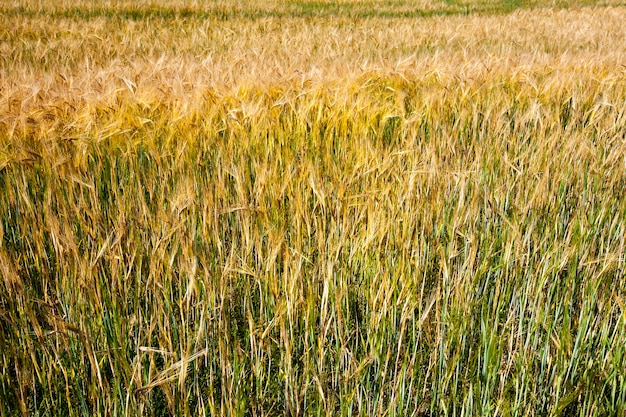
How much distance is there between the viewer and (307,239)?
130 centimetres

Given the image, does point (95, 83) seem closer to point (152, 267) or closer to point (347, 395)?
point (152, 267)

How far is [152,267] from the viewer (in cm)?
89

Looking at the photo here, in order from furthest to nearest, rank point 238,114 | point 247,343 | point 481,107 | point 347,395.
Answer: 1. point 481,107
2. point 238,114
3. point 247,343
4. point 347,395

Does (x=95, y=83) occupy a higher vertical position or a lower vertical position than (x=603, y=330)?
higher

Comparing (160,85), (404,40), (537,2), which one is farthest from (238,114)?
(537,2)

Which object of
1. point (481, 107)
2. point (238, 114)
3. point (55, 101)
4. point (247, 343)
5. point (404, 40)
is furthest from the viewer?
point (404, 40)

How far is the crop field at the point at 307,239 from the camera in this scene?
893 mm

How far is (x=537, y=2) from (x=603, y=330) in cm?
1063

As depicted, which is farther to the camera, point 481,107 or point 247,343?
point 481,107

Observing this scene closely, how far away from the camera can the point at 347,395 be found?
844mm

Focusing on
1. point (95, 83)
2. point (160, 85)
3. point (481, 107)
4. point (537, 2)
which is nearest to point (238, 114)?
point (160, 85)

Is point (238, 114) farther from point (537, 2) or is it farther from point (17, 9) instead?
point (537, 2)

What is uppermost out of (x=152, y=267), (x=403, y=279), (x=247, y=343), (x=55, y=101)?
(x=55, y=101)

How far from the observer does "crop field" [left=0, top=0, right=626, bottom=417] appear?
893mm
